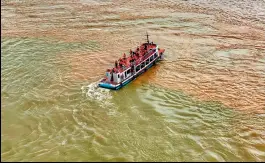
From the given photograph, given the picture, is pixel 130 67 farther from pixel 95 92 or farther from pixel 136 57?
pixel 95 92

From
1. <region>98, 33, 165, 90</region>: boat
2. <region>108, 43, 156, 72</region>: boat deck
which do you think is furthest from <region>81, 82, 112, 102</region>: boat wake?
<region>108, 43, 156, 72</region>: boat deck

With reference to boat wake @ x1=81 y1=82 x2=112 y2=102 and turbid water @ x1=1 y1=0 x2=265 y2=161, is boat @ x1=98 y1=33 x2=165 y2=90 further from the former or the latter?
turbid water @ x1=1 y1=0 x2=265 y2=161

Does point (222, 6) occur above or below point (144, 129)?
above

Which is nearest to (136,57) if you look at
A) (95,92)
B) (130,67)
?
(130,67)

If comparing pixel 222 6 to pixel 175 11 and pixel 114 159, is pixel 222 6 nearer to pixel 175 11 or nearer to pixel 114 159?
pixel 175 11

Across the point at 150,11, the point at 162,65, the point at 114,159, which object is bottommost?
the point at 114,159

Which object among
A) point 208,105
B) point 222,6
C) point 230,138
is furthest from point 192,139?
point 222,6

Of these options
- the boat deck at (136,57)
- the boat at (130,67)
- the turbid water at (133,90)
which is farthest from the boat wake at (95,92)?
the boat deck at (136,57)
